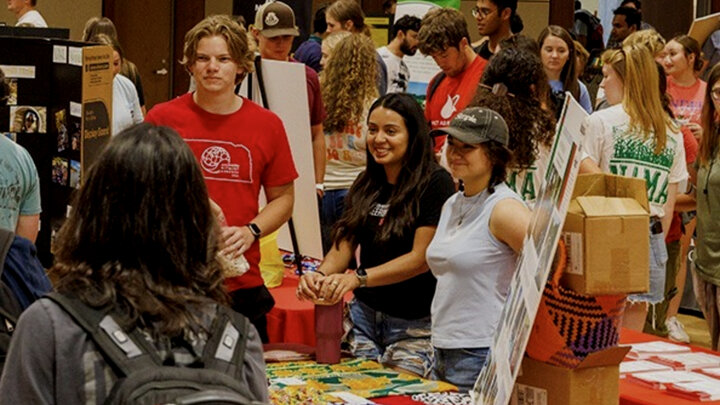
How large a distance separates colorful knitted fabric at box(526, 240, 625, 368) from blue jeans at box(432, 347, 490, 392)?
681 millimetres

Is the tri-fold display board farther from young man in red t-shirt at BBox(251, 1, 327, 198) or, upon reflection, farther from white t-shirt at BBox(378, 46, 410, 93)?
white t-shirt at BBox(378, 46, 410, 93)

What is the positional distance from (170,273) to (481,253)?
Result: 193cm

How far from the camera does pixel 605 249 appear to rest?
3043 mm

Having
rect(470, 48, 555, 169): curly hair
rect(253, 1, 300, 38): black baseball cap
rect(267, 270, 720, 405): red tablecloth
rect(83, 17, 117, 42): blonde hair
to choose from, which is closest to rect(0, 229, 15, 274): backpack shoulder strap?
rect(470, 48, 555, 169): curly hair

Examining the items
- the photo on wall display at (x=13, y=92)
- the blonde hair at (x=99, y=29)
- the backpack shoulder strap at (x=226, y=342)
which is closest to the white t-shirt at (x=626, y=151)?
the photo on wall display at (x=13, y=92)

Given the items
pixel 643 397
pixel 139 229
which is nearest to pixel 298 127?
pixel 643 397

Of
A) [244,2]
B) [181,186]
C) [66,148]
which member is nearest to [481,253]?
[181,186]

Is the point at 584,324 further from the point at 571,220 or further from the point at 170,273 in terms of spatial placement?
the point at 170,273

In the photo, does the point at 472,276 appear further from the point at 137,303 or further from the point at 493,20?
the point at 493,20

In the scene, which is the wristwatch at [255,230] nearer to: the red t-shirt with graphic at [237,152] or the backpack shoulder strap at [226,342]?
the red t-shirt with graphic at [237,152]

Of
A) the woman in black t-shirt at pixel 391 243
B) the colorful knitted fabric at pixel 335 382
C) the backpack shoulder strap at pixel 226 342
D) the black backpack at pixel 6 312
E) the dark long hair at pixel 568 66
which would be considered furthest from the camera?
the dark long hair at pixel 568 66

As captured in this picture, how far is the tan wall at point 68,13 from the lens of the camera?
13.2 metres

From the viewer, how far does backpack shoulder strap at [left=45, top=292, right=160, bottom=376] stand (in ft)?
6.04

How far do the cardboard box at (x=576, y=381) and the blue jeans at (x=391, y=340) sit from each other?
0.84m
